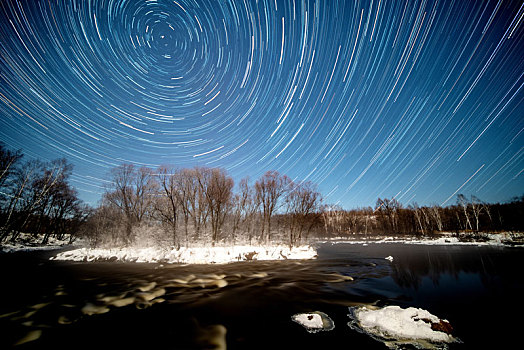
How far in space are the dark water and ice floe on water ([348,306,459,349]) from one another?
321mm

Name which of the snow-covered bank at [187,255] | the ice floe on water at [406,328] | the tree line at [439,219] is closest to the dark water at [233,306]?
the ice floe on water at [406,328]

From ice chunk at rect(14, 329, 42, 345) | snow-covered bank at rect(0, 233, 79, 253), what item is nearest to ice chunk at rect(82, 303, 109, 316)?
ice chunk at rect(14, 329, 42, 345)

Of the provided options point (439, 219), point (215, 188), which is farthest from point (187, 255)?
point (439, 219)

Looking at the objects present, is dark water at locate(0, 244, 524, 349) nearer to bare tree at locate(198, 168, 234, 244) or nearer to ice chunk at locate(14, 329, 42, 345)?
ice chunk at locate(14, 329, 42, 345)

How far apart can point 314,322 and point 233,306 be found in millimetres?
3611

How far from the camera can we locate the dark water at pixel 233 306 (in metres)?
5.34

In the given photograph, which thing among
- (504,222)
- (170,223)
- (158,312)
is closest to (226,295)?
(158,312)

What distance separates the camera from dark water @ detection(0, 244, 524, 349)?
17.5ft

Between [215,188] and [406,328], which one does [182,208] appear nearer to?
[215,188]

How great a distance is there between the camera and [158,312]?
7496 mm

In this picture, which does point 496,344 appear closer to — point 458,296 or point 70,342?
point 458,296

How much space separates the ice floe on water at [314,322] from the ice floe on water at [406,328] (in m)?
0.66

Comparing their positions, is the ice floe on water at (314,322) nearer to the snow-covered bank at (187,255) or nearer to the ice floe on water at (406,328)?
the ice floe on water at (406,328)

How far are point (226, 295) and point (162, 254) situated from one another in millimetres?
16250
